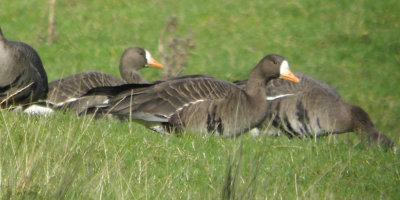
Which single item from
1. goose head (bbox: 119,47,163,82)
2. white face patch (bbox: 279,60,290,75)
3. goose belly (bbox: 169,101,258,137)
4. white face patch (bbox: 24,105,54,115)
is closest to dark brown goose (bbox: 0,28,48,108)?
white face patch (bbox: 24,105,54,115)

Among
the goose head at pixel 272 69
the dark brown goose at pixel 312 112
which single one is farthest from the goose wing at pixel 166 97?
the dark brown goose at pixel 312 112

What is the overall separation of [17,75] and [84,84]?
8.34 feet

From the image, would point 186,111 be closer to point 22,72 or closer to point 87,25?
point 22,72

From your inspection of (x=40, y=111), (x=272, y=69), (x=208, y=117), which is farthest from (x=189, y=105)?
(x=40, y=111)

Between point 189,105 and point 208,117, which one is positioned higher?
point 189,105

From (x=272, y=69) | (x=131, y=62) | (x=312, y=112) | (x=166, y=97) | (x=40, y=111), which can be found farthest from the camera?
(x=131, y=62)

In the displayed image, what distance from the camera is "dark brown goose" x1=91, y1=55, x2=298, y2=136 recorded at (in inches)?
329

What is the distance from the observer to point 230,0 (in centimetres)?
2030

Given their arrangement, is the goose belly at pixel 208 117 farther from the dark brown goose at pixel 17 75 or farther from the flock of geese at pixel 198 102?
the dark brown goose at pixel 17 75

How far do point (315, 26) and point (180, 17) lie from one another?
3816 millimetres

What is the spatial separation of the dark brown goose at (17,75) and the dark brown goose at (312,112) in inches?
135

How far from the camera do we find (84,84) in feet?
34.7

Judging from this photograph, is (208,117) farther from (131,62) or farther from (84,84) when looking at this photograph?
(131,62)

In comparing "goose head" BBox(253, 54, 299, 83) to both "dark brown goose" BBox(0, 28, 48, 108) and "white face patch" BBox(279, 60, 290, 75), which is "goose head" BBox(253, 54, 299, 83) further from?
"dark brown goose" BBox(0, 28, 48, 108)
